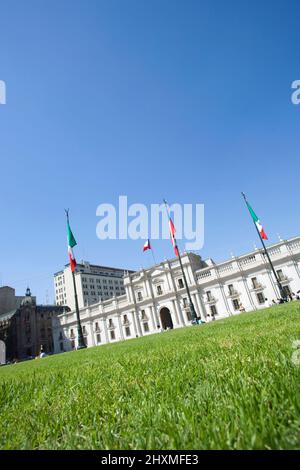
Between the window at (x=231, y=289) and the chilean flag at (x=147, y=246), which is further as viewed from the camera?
the window at (x=231, y=289)

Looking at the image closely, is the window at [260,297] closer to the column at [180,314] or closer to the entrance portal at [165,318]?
the column at [180,314]

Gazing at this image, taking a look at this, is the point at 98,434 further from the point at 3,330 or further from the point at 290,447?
the point at 3,330

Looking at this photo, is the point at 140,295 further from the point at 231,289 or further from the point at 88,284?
the point at 88,284

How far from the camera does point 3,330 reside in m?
73.1

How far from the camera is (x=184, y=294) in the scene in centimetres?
5400

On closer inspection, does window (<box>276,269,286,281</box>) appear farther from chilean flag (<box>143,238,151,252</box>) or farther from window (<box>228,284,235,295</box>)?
chilean flag (<box>143,238,151,252</box>)

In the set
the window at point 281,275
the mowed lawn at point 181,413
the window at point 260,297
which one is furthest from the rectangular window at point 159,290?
the mowed lawn at point 181,413

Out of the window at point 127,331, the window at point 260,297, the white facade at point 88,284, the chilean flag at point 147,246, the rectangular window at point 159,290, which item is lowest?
the window at point 260,297

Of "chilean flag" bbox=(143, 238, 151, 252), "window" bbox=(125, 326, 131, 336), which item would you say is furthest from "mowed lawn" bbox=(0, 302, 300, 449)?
"window" bbox=(125, 326, 131, 336)

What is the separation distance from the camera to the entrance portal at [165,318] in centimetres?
5721

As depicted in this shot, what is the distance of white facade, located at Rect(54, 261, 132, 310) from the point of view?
317 feet

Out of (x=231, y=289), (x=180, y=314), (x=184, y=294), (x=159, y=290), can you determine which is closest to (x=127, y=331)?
(x=159, y=290)

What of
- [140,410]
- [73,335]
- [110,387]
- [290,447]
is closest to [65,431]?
[140,410]

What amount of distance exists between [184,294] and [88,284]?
55.6 meters
